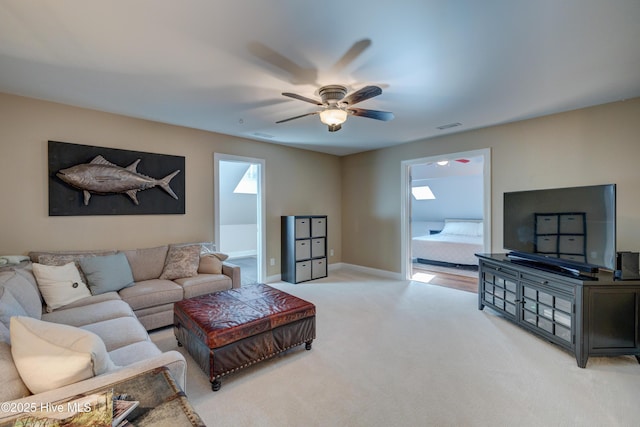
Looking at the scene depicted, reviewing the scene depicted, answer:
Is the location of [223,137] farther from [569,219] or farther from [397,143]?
[569,219]

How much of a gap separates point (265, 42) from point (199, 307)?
7.31 feet

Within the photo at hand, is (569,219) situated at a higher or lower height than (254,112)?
lower

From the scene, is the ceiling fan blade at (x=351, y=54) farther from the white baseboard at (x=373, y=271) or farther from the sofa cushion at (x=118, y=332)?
the white baseboard at (x=373, y=271)

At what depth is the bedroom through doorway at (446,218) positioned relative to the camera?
4984 millimetres

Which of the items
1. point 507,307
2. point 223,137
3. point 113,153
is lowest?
point 507,307

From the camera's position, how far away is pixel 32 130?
293 cm

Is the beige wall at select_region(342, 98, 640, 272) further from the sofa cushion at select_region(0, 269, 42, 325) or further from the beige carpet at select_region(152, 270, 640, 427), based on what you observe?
the sofa cushion at select_region(0, 269, 42, 325)

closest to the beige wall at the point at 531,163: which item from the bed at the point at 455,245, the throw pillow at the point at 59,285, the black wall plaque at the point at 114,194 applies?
the bed at the point at 455,245

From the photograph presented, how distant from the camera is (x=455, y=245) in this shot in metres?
5.95

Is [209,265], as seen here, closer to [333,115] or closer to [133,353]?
[133,353]

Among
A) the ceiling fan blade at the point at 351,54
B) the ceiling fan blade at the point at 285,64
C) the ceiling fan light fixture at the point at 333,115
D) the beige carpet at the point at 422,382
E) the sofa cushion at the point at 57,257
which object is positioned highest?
the ceiling fan blade at the point at 285,64

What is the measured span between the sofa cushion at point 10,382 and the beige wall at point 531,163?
467cm

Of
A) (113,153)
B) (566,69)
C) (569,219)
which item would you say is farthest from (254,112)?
(569,219)

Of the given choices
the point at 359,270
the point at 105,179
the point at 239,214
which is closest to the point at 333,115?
the point at 105,179
